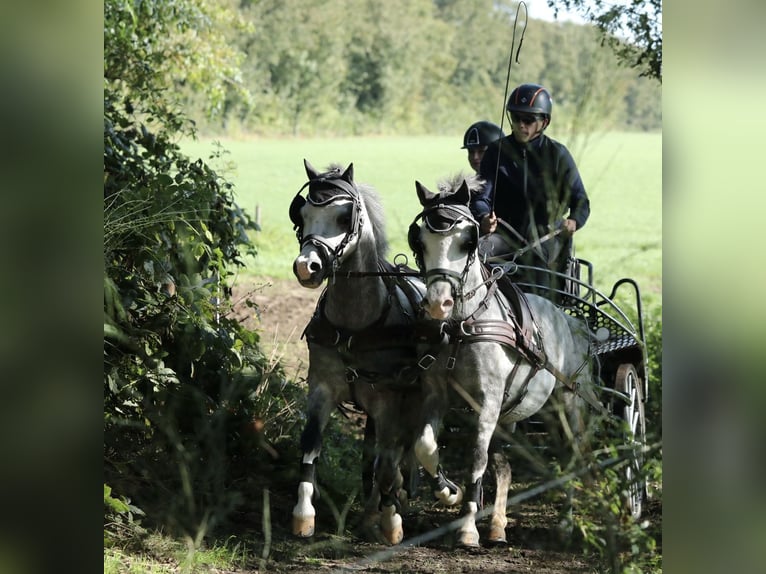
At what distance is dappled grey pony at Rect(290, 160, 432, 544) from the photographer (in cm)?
484

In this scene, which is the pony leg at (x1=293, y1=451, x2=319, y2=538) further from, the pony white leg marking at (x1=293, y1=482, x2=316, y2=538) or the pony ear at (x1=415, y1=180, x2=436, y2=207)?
the pony ear at (x1=415, y1=180, x2=436, y2=207)

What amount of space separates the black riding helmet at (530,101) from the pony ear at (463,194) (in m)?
1.08

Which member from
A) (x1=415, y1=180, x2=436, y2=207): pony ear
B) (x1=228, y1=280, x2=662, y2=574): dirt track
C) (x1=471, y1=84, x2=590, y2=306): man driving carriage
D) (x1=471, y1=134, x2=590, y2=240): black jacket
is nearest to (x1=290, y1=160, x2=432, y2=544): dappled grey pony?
(x1=228, y1=280, x2=662, y2=574): dirt track

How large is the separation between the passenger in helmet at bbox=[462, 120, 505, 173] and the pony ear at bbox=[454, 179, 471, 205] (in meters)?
2.17

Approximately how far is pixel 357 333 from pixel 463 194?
86 centimetres

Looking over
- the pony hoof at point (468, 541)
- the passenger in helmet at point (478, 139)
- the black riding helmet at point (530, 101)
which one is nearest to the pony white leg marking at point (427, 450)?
the pony hoof at point (468, 541)

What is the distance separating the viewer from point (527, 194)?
19.7 feet

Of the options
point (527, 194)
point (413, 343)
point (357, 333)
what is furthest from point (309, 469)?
point (527, 194)

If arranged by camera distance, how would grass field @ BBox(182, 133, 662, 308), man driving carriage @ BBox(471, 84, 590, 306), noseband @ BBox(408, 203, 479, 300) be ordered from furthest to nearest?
1. grass field @ BBox(182, 133, 662, 308)
2. man driving carriage @ BBox(471, 84, 590, 306)
3. noseband @ BBox(408, 203, 479, 300)

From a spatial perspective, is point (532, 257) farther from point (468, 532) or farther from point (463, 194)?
point (468, 532)

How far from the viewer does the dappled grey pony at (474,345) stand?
4676 millimetres

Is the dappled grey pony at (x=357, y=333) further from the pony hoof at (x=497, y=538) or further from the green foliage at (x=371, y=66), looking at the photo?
the green foliage at (x=371, y=66)
